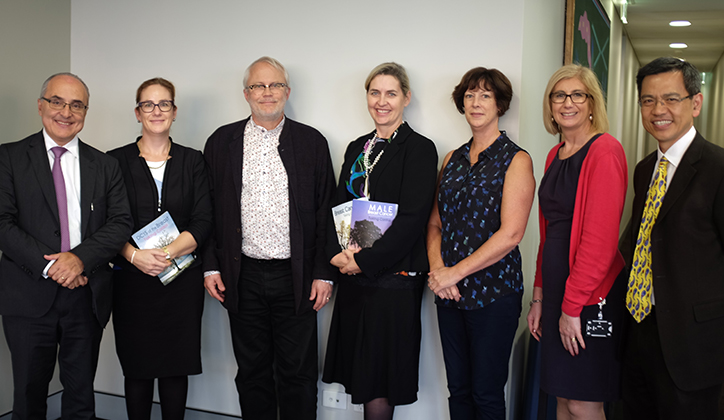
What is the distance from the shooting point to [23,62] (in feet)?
9.75

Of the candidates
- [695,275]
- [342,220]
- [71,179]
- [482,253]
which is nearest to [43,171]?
[71,179]

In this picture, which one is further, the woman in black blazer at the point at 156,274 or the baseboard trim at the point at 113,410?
the baseboard trim at the point at 113,410

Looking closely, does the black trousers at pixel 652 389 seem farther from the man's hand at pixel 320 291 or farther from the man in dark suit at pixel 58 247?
the man in dark suit at pixel 58 247

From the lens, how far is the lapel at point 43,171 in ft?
7.33

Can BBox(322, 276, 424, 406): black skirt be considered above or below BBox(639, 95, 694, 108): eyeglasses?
below

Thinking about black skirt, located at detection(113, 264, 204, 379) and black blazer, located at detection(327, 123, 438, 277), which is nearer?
black blazer, located at detection(327, 123, 438, 277)

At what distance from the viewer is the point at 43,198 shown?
223cm

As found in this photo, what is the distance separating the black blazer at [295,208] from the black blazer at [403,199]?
148 millimetres

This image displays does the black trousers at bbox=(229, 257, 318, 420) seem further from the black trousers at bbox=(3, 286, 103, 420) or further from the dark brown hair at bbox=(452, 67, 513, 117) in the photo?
the dark brown hair at bbox=(452, 67, 513, 117)

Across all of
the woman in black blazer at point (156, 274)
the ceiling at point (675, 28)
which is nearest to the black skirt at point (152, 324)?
the woman in black blazer at point (156, 274)

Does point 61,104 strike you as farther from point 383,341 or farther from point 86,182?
point 383,341

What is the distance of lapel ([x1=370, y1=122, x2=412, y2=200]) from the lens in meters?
2.30

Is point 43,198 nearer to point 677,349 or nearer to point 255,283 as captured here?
point 255,283

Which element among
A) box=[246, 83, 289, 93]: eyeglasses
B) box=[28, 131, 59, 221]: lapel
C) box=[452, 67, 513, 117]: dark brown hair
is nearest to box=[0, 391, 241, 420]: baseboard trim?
box=[28, 131, 59, 221]: lapel
